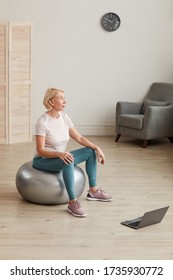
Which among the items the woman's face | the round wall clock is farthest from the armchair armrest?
the woman's face

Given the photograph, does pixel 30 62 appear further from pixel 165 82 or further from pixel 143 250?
pixel 143 250

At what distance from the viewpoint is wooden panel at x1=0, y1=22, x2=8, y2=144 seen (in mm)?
8875

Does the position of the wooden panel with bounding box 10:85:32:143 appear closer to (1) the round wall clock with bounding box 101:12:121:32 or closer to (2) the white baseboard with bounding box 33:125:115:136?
(2) the white baseboard with bounding box 33:125:115:136

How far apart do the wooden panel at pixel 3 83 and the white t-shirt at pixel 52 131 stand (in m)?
3.13

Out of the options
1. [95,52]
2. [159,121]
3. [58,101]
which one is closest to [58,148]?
[58,101]

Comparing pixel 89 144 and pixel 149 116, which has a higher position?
pixel 89 144

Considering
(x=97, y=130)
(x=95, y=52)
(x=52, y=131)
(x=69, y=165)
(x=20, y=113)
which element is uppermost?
(x=95, y=52)

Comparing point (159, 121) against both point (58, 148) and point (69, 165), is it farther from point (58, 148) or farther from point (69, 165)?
point (69, 165)

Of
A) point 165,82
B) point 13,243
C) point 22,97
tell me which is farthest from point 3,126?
point 13,243

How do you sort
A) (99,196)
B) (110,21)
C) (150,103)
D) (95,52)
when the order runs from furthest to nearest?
(95,52) < (110,21) < (150,103) < (99,196)

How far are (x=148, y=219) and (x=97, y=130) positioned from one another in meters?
4.77

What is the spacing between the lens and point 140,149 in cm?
911

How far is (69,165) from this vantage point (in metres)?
5.70

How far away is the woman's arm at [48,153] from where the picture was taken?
224 inches
